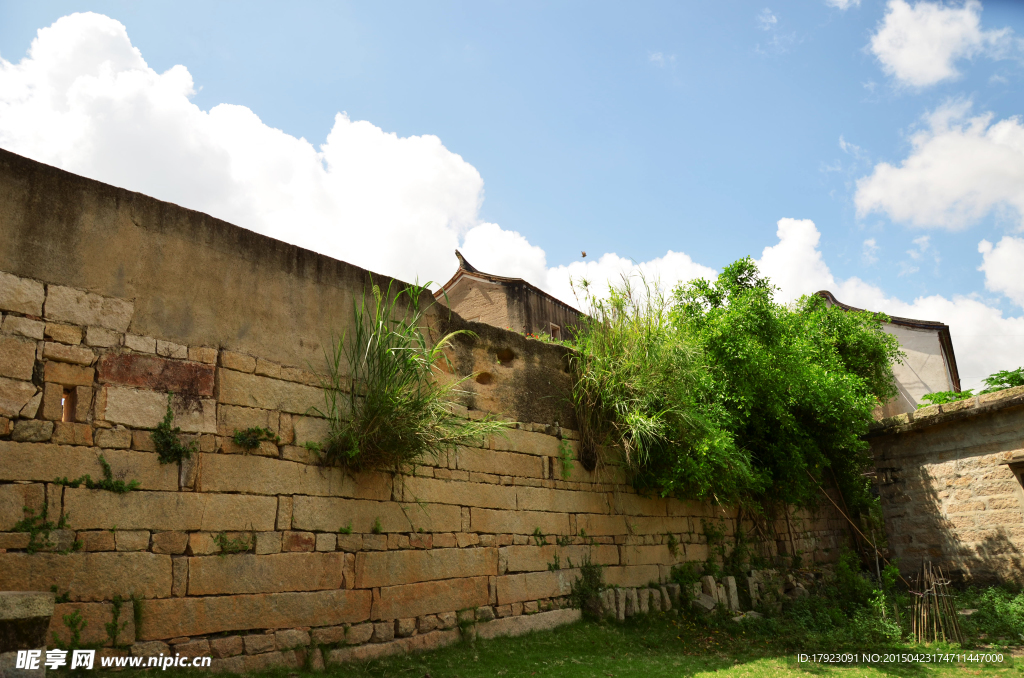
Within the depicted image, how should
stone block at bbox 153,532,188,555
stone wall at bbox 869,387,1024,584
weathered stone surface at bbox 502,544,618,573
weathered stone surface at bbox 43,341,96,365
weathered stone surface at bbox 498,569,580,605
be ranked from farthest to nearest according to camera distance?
stone wall at bbox 869,387,1024,584 < weathered stone surface at bbox 502,544,618,573 < weathered stone surface at bbox 498,569,580,605 < stone block at bbox 153,532,188,555 < weathered stone surface at bbox 43,341,96,365

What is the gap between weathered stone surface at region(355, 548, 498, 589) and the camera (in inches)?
209

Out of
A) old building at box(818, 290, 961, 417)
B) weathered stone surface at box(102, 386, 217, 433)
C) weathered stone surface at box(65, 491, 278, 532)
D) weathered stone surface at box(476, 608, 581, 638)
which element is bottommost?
weathered stone surface at box(476, 608, 581, 638)

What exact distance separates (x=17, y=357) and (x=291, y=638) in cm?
251

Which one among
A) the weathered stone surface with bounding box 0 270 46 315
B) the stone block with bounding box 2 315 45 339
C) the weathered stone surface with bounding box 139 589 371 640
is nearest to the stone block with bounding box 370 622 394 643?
the weathered stone surface with bounding box 139 589 371 640

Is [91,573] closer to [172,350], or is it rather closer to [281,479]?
[281,479]

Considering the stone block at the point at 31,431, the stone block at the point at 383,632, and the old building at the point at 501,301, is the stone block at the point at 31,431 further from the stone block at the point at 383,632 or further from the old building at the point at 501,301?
the old building at the point at 501,301

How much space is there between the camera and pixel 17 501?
12.5 ft

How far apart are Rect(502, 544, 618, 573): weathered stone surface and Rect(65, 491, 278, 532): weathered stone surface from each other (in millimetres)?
2524

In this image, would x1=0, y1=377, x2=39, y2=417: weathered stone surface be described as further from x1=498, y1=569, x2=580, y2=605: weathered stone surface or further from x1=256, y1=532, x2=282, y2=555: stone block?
x1=498, y1=569, x2=580, y2=605: weathered stone surface

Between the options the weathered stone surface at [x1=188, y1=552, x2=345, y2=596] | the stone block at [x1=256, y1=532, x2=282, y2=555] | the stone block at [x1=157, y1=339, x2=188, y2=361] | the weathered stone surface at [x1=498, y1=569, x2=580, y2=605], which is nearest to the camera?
the weathered stone surface at [x1=188, y1=552, x2=345, y2=596]

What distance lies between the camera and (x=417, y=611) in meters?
5.55

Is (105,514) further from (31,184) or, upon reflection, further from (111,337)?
(31,184)

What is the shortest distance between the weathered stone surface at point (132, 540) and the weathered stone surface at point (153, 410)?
66 centimetres

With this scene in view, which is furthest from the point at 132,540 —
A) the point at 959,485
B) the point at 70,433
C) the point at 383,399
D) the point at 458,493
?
the point at 959,485
